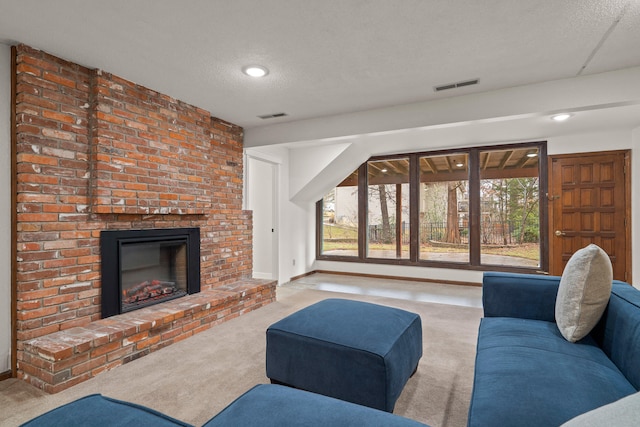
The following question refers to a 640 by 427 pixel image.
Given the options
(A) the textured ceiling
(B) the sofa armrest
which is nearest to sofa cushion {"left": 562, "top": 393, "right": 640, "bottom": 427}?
(B) the sofa armrest

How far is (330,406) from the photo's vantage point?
113 centimetres

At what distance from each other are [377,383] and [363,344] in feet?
0.66

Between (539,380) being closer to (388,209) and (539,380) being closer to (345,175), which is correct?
(345,175)

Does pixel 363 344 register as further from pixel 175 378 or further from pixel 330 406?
pixel 175 378

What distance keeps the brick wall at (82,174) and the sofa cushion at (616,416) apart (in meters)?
2.99

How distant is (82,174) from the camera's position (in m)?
2.61

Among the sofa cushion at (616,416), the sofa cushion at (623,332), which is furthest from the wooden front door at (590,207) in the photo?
the sofa cushion at (616,416)

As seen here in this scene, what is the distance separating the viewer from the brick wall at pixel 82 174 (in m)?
2.28

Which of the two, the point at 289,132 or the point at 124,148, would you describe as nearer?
the point at 124,148

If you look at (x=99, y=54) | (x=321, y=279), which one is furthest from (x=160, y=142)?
(x=321, y=279)

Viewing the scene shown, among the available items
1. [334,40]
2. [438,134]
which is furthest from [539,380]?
[438,134]

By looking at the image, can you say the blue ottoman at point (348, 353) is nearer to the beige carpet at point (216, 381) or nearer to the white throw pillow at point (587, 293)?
the beige carpet at point (216, 381)

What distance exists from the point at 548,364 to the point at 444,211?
439 centimetres

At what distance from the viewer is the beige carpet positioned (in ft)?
6.09
